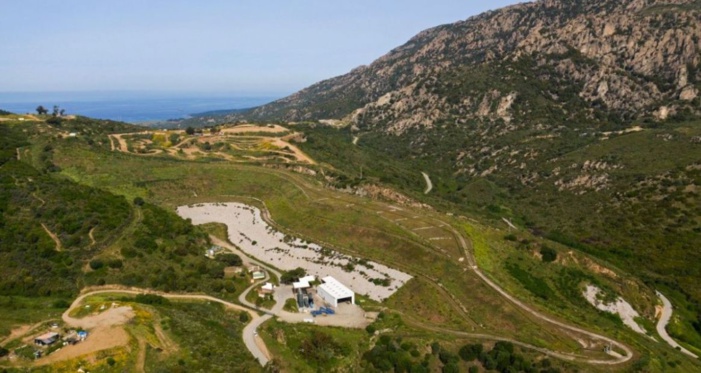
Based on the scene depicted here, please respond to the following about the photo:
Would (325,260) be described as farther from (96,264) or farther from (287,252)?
(96,264)

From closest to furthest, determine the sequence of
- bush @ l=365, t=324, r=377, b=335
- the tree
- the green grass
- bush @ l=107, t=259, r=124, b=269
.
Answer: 1. the green grass
2. bush @ l=365, t=324, r=377, b=335
3. bush @ l=107, t=259, r=124, b=269
4. the tree

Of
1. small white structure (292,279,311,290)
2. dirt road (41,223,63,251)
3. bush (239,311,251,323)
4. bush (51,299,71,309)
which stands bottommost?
small white structure (292,279,311,290)

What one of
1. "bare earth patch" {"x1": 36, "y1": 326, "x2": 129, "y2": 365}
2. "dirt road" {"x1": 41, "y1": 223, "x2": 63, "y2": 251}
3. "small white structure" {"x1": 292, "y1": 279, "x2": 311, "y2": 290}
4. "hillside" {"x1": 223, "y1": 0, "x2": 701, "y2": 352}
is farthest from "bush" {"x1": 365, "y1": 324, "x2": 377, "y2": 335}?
"hillside" {"x1": 223, "y1": 0, "x2": 701, "y2": 352}

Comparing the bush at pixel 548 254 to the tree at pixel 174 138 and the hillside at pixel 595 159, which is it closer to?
the hillside at pixel 595 159

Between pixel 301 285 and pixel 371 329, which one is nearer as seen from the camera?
pixel 371 329

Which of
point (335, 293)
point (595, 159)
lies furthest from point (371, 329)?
point (595, 159)

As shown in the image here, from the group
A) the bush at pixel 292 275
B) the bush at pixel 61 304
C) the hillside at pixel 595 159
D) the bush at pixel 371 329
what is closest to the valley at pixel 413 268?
the bush at pixel 371 329

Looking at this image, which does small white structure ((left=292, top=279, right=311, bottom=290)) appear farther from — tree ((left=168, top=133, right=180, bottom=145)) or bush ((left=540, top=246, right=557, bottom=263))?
tree ((left=168, top=133, right=180, bottom=145))
